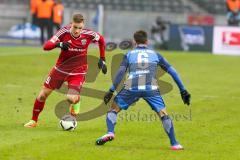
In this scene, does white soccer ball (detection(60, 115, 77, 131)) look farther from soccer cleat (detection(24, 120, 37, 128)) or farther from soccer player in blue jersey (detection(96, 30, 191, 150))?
soccer player in blue jersey (detection(96, 30, 191, 150))

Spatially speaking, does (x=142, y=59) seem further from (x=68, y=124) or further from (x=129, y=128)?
(x=129, y=128)

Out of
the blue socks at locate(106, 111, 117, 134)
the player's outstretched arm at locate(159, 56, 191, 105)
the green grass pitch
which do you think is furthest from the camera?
the blue socks at locate(106, 111, 117, 134)

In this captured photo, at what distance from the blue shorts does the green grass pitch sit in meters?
0.68

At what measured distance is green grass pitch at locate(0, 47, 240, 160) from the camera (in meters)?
11.9

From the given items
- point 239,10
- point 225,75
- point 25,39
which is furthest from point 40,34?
point 225,75

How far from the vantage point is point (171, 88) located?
2284cm

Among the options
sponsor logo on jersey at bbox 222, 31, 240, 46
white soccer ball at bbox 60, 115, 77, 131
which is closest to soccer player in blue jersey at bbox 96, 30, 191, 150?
white soccer ball at bbox 60, 115, 77, 131

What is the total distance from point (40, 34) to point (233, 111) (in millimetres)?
26065

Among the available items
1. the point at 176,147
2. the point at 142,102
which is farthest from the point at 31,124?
the point at 142,102

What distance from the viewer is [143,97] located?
40.7 ft

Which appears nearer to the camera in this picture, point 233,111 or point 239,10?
point 233,111

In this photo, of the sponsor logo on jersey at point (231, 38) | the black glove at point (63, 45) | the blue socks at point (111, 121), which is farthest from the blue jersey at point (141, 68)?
the sponsor logo on jersey at point (231, 38)

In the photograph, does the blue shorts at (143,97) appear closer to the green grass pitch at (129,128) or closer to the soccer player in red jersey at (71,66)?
the green grass pitch at (129,128)

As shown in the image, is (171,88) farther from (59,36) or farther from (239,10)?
(239,10)
